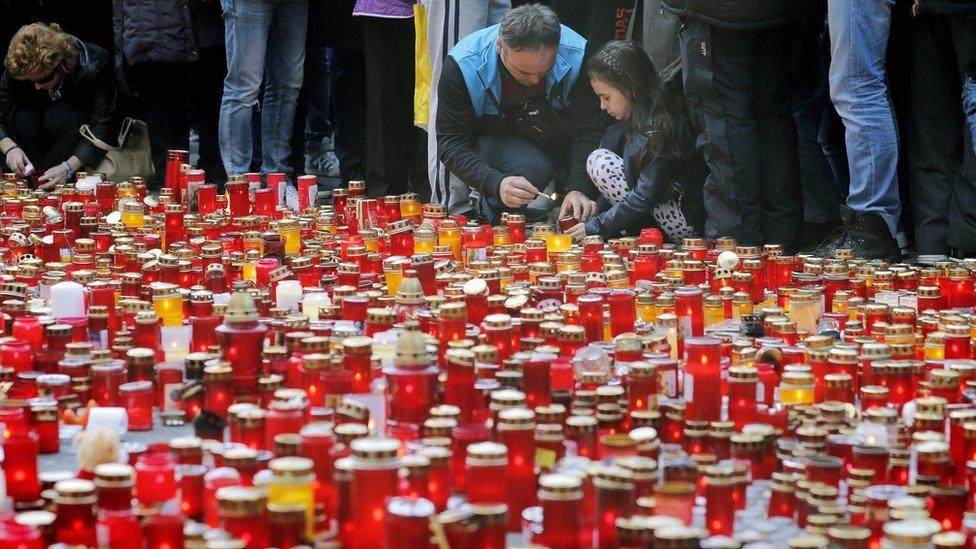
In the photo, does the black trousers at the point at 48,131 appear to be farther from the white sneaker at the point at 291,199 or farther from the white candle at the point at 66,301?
the white candle at the point at 66,301

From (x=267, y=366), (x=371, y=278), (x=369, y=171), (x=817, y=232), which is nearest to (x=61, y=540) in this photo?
(x=267, y=366)

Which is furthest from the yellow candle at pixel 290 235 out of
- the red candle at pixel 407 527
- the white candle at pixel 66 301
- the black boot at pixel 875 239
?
the red candle at pixel 407 527

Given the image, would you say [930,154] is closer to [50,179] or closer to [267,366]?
[267,366]

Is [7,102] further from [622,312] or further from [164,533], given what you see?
[164,533]

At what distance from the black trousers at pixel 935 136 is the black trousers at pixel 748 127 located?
511mm

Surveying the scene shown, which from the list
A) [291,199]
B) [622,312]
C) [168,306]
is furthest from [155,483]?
[291,199]

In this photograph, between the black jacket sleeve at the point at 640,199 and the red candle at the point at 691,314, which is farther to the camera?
the black jacket sleeve at the point at 640,199

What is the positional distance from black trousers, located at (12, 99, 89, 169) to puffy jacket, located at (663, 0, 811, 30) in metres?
3.92

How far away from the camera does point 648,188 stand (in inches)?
256

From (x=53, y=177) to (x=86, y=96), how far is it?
572 mm

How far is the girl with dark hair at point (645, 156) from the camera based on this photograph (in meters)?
6.52

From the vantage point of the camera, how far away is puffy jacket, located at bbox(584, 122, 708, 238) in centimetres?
650

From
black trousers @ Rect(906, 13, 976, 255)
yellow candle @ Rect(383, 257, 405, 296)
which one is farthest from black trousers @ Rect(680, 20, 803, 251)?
yellow candle @ Rect(383, 257, 405, 296)

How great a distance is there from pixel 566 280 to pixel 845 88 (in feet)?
4.86
